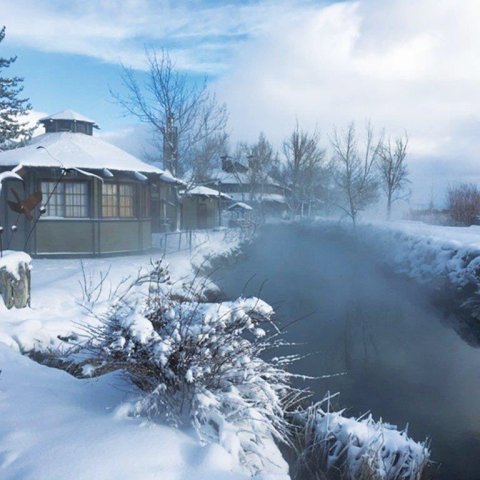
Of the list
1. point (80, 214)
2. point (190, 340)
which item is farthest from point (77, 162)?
point (190, 340)

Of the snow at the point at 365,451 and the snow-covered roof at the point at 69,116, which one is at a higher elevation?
the snow-covered roof at the point at 69,116

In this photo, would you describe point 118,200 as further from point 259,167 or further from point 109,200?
point 259,167

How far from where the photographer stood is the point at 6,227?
18016 mm

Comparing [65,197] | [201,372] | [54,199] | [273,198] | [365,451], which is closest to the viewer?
[201,372]

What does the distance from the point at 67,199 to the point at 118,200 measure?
1.91 meters

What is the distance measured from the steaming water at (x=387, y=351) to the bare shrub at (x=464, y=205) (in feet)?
47.1

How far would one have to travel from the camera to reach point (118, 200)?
19.0 metres

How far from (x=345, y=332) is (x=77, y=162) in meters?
11.4

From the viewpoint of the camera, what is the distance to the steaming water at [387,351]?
22.6 feet

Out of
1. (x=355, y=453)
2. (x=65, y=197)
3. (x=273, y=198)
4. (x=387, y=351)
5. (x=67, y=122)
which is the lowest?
(x=387, y=351)

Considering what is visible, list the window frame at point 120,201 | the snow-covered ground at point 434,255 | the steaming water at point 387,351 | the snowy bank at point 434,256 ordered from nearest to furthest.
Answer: the steaming water at point 387,351 → the snowy bank at point 434,256 → the snow-covered ground at point 434,255 → the window frame at point 120,201

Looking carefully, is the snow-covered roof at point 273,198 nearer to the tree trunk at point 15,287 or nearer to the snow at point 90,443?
the tree trunk at point 15,287

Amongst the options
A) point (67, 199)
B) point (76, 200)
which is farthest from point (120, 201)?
point (67, 199)

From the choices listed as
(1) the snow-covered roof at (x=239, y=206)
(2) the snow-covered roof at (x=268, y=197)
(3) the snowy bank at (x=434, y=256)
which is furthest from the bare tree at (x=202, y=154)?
(2) the snow-covered roof at (x=268, y=197)
